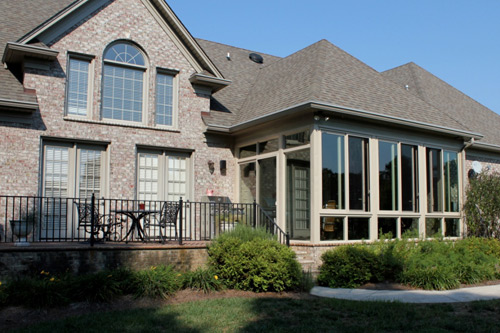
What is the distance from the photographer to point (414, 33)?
42.5 ft

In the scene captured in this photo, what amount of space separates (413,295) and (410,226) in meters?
4.41

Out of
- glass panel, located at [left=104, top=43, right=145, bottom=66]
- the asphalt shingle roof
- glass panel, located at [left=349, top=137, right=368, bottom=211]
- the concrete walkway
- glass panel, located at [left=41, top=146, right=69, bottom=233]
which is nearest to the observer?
the concrete walkway

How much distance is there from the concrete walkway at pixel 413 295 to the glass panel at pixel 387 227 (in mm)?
2691

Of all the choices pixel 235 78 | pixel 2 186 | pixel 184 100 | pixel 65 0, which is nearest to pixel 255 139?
pixel 184 100

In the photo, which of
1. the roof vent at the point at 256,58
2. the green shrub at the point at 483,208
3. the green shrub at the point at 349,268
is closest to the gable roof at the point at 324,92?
the green shrub at the point at 483,208

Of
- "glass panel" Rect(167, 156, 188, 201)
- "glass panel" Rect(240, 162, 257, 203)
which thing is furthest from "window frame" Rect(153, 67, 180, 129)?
"glass panel" Rect(240, 162, 257, 203)

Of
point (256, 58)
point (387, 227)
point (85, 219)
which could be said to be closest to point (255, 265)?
point (85, 219)

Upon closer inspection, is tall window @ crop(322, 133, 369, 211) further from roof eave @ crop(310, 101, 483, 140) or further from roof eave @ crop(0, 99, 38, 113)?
roof eave @ crop(0, 99, 38, 113)

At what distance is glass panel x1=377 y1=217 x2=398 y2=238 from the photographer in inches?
470

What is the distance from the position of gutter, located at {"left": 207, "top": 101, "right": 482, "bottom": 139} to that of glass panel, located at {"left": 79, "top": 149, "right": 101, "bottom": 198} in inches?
121

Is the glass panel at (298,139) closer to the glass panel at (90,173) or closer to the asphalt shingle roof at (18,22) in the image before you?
the glass panel at (90,173)

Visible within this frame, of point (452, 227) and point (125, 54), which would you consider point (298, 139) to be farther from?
point (452, 227)

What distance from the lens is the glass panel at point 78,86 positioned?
37.9 ft

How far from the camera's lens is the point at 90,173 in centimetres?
1166
